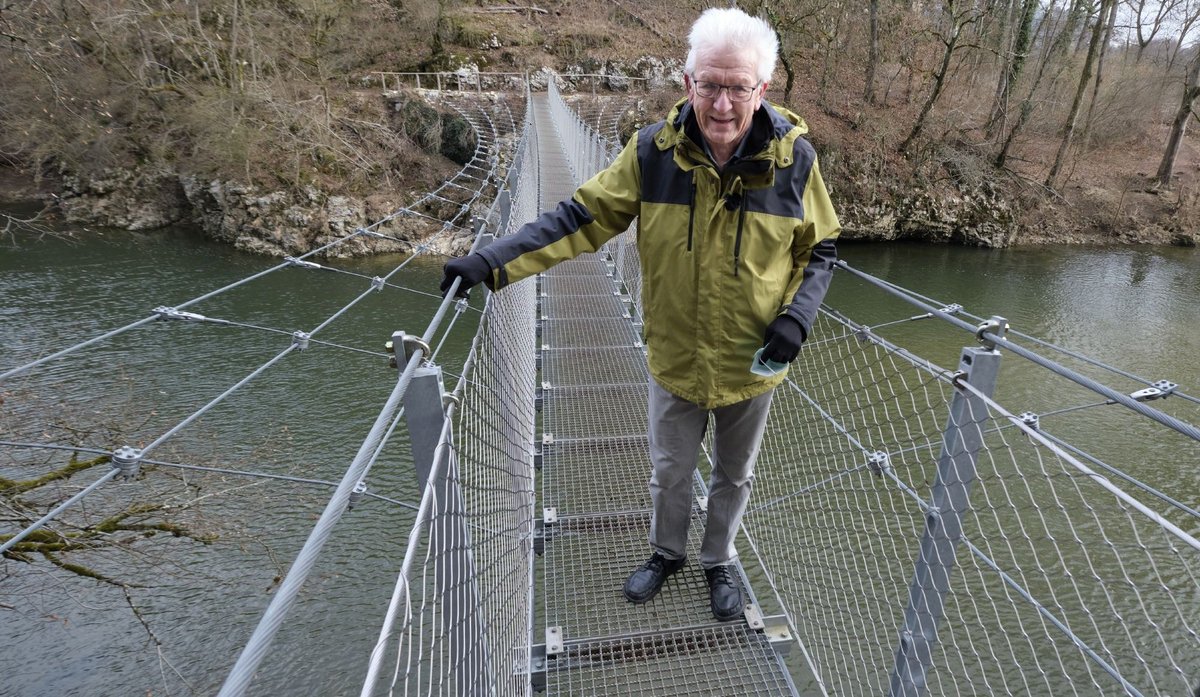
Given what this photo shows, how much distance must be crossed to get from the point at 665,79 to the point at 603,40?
2316mm

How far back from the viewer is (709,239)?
1.42 metres

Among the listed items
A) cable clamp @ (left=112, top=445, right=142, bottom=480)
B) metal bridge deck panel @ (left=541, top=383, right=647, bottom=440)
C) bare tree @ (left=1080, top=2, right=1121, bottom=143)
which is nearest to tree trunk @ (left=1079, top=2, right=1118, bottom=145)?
bare tree @ (left=1080, top=2, right=1121, bottom=143)

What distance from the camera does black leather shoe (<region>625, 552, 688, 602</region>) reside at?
1.90 m

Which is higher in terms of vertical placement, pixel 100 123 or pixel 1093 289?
pixel 100 123

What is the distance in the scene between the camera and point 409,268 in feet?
38.3

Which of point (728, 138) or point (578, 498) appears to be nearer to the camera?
point (728, 138)

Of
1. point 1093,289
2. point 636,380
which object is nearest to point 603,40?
point 1093,289

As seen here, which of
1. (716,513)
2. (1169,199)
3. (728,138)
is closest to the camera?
(728,138)

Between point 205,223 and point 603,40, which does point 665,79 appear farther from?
point 205,223

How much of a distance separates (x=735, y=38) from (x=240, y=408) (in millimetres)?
6536

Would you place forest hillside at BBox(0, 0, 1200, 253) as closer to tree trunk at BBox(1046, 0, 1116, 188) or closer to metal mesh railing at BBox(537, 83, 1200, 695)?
tree trunk at BBox(1046, 0, 1116, 188)

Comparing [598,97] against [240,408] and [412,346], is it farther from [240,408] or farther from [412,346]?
[412,346]

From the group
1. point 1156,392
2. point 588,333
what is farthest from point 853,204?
point 1156,392

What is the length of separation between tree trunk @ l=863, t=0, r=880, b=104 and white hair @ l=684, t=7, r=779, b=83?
15422mm
